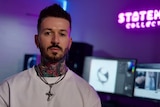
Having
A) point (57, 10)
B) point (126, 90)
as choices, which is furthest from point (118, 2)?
point (57, 10)

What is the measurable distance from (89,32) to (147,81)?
1.09 metres

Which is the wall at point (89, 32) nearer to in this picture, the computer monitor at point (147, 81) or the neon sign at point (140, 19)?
the neon sign at point (140, 19)

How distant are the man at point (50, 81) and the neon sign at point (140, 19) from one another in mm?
1755

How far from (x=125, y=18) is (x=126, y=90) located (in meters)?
0.78

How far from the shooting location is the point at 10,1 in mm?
3080

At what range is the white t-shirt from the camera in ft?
3.08

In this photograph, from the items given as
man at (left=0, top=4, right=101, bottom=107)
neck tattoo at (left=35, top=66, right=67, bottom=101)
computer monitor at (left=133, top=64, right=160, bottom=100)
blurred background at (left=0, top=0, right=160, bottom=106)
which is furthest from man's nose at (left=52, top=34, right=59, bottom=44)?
blurred background at (left=0, top=0, right=160, bottom=106)

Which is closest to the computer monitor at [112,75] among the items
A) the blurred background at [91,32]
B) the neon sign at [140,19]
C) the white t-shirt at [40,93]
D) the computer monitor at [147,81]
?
the computer monitor at [147,81]

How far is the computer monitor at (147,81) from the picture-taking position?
7.22 feet

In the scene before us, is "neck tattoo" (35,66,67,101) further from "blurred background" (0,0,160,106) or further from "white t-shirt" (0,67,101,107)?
"blurred background" (0,0,160,106)

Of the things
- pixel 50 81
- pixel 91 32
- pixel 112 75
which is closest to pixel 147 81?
pixel 112 75

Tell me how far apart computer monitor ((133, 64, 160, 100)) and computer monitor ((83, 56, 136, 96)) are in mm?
50

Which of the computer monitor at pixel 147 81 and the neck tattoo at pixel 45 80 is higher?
the neck tattoo at pixel 45 80

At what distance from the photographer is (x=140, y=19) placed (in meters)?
2.70
